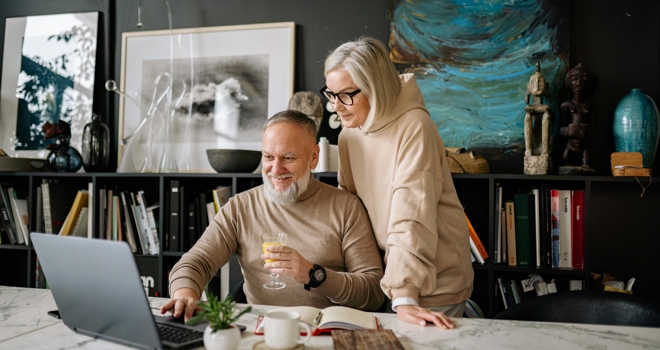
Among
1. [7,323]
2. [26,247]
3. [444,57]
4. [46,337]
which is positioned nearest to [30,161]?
[26,247]

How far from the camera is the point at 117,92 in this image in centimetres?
327

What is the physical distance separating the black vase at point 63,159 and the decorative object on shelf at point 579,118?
2.73 metres

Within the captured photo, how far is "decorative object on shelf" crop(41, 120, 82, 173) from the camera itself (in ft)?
10.2

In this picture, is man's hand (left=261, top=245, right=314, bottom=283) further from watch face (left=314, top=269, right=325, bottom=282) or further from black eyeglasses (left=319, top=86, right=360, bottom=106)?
black eyeglasses (left=319, top=86, right=360, bottom=106)

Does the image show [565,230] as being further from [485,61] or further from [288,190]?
[288,190]

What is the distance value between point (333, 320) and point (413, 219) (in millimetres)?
471

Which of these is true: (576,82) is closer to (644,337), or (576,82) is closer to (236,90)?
(644,337)

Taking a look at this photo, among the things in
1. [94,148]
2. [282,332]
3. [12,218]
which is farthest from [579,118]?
[12,218]

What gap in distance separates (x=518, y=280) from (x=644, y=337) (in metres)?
1.36

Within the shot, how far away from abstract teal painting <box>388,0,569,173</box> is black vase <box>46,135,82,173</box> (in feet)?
6.65

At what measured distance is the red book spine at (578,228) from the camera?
245cm

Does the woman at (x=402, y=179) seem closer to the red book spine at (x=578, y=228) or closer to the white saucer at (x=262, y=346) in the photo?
the white saucer at (x=262, y=346)

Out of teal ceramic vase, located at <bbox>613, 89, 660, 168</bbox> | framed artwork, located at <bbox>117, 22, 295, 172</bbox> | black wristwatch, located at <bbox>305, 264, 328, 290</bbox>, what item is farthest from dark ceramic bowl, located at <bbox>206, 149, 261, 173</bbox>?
teal ceramic vase, located at <bbox>613, 89, 660, 168</bbox>

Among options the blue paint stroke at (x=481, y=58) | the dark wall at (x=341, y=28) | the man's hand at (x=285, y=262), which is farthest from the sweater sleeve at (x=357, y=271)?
the dark wall at (x=341, y=28)
